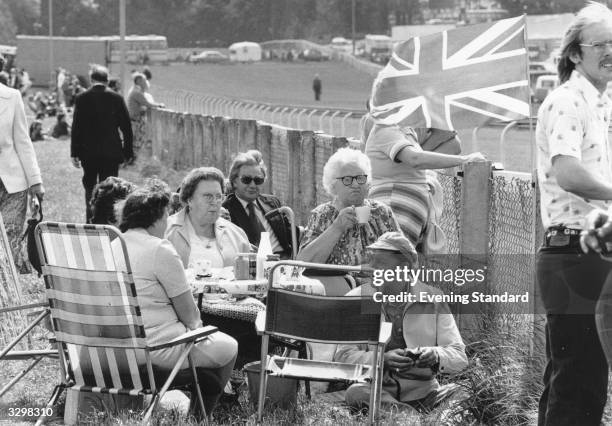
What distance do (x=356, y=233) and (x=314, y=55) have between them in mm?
118147

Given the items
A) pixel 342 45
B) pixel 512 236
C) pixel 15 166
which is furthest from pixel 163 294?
pixel 342 45

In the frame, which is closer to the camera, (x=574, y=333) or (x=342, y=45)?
(x=574, y=333)

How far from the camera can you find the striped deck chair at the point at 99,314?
6207 mm

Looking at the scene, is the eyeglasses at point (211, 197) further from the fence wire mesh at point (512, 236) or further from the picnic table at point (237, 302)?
the fence wire mesh at point (512, 236)

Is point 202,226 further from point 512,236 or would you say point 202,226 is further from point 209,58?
point 209,58

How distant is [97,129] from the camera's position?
1381 cm

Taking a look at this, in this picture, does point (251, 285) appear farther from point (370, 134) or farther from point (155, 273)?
point (370, 134)

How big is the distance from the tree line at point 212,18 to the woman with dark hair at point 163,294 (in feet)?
449

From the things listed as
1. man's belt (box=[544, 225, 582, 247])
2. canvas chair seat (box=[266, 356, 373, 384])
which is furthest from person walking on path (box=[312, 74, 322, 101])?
man's belt (box=[544, 225, 582, 247])

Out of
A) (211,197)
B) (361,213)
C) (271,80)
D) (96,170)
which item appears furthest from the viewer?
(271,80)

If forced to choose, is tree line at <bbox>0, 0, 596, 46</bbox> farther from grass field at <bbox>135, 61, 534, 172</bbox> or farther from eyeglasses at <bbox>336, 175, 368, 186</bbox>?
eyeglasses at <bbox>336, 175, 368, 186</bbox>

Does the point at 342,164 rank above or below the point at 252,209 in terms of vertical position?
above

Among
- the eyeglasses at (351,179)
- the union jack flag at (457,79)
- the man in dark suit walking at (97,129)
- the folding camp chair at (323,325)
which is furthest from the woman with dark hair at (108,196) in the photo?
the man in dark suit walking at (97,129)

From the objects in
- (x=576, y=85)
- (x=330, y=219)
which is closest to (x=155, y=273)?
(x=330, y=219)
